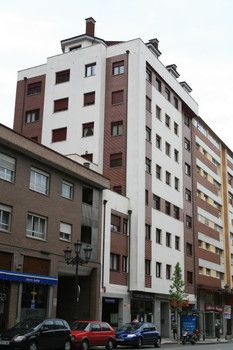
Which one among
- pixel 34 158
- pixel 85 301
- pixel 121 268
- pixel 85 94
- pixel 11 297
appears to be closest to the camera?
pixel 11 297

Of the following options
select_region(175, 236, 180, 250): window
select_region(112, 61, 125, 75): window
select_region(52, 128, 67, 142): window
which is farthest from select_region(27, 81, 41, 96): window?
select_region(175, 236, 180, 250): window

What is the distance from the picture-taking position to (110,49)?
45812 mm

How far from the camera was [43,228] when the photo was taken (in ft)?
101

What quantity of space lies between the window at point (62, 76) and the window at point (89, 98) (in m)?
2.84

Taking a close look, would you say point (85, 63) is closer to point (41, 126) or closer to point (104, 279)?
point (41, 126)

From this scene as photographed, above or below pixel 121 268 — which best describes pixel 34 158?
above

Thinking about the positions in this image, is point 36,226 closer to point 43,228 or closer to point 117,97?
point 43,228

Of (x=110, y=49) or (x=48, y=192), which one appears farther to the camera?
(x=110, y=49)

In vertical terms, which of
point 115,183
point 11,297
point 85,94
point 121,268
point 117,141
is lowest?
point 11,297

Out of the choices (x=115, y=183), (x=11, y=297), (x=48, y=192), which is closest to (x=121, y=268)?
(x=115, y=183)

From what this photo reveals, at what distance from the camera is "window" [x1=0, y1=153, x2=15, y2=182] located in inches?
1102

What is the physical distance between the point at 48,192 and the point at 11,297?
6.93 meters

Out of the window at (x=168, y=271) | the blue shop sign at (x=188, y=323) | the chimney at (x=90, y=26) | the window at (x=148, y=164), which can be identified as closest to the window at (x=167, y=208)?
the window at (x=148, y=164)

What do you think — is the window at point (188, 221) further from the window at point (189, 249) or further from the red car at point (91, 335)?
the red car at point (91, 335)
